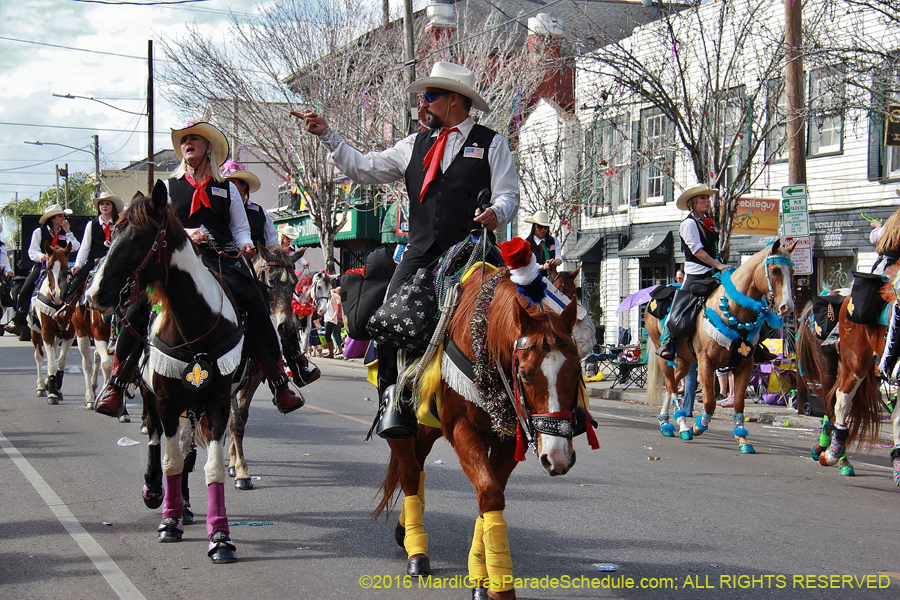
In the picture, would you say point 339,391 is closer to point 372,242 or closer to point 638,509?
point 638,509

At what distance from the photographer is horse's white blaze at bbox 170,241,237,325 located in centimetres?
532

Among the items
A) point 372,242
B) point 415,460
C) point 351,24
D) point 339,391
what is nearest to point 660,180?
point 351,24

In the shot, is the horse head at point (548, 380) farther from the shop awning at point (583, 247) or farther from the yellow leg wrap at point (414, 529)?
the shop awning at point (583, 247)

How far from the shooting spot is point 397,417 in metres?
4.75

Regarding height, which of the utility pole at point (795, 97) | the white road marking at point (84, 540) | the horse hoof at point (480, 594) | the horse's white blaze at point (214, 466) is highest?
the utility pole at point (795, 97)

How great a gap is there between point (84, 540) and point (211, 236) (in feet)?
7.37

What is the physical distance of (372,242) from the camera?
117 ft

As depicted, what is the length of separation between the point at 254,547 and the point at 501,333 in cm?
246

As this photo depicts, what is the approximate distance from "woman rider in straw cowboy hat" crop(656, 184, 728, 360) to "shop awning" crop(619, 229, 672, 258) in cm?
1205

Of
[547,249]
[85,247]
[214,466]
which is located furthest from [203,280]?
[547,249]

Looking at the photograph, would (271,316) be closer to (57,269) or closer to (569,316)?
(569,316)

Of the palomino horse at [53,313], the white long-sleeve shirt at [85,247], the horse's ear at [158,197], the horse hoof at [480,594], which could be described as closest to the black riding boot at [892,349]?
the horse hoof at [480,594]

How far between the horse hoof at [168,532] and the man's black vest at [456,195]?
8.19 feet

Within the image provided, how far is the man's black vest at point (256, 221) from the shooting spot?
8078 millimetres
